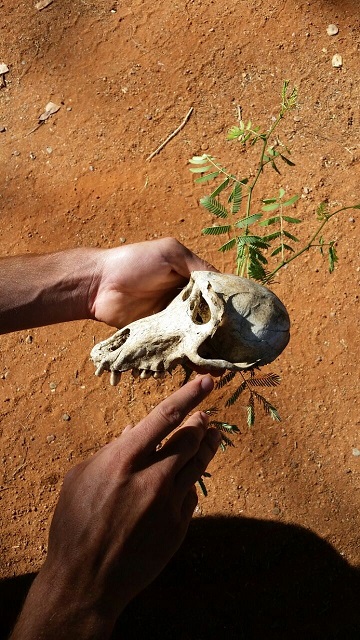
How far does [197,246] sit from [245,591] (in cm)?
212

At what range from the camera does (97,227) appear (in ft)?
12.8

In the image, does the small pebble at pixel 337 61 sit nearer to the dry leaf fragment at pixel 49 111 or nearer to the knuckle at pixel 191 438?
the dry leaf fragment at pixel 49 111

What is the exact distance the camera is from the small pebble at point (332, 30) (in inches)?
163

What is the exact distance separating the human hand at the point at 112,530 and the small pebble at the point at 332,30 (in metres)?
3.27

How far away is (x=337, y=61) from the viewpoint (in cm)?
407

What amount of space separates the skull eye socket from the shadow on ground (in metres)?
1.51

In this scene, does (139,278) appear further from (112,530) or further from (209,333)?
(112,530)

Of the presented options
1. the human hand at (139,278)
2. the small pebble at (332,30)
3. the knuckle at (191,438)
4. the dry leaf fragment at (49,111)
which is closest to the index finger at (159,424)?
the knuckle at (191,438)

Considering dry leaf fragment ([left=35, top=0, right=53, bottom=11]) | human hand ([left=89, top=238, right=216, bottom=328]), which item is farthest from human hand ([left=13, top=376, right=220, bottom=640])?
dry leaf fragment ([left=35, top=0, right=53, bottom=11])

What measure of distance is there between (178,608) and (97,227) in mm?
2450

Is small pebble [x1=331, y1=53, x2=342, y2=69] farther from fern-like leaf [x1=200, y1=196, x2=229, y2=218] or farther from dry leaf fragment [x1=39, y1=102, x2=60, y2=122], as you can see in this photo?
fern-like leaf [x1=200, y1=196, x2=229, y2=218]

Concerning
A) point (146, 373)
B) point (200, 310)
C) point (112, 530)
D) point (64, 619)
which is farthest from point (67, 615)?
point (200, 310)

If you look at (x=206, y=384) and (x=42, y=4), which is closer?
(x=206, y=384)

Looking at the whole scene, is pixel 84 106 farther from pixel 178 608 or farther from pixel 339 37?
pixel 178 608
